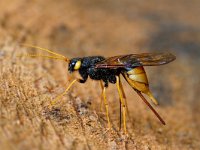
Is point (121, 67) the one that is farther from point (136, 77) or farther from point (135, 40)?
point (135, 40)

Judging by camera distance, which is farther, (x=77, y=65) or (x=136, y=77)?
(x=77, y=65)

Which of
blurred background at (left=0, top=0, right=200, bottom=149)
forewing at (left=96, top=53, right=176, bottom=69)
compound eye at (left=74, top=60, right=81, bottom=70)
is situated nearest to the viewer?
forewing at (left=96, top=53, right=176, bottom=69)

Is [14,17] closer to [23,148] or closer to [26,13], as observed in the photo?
[26,13]

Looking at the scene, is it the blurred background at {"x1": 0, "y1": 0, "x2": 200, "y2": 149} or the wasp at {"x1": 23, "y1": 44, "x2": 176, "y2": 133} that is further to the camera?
the blurred background at {"x1": 0, "y1": 0, "x2": 200, "y2": 149}

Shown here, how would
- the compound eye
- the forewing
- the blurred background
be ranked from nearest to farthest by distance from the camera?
1. the forewing
2. the compound eye
3. the blurred background

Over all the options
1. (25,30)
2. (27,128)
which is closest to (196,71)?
(25,30)

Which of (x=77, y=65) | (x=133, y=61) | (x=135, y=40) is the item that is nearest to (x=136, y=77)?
(x=133, y=61)

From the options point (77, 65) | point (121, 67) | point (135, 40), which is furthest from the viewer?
point (135, 40)

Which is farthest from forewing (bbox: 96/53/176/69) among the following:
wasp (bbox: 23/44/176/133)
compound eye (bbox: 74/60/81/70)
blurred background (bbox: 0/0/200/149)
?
blurred background (bbox: 0/0/200/149)

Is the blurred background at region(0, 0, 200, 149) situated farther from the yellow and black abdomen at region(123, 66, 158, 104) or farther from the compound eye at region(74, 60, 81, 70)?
the yellow and black abdomen at region(123, 66, 158, 104)
